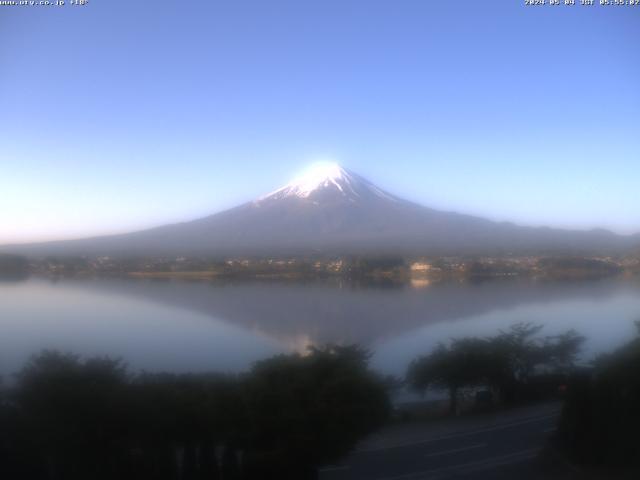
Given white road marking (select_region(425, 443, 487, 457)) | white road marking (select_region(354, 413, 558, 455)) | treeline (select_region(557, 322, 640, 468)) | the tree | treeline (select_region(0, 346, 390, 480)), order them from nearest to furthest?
1. treeline (select_region(0, 346, 390, 480))
2. treeline (select_region(557, 322, 640, 468))
3. white road marking (select_region(425, 443, 487, 457))
4. white road marking (select_region(354, 413, 558, 455))
5. the tree

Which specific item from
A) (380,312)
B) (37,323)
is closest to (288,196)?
(380,312)

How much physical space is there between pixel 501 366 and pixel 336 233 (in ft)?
26.0

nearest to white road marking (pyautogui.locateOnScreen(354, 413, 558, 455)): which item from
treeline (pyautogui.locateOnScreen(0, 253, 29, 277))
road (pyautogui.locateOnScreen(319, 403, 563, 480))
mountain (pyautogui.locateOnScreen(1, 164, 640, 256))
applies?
road (pyautogui.locateOnScreen(319, 403, 563, 480))

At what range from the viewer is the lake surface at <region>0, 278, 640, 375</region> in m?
5.75

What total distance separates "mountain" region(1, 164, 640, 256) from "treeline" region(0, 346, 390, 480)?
575cm

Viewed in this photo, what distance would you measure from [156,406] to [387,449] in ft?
6.41

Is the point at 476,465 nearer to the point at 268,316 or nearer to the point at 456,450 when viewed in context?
the point at 456,450

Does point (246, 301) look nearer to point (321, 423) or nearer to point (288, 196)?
point (321, 423)

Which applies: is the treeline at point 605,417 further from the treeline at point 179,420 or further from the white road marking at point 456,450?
the treeline at point 179,420

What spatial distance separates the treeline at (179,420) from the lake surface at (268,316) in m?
0.54

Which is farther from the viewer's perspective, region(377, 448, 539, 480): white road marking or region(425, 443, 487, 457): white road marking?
region(425, 443, 487, 457): white road marking

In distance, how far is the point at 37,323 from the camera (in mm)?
6203

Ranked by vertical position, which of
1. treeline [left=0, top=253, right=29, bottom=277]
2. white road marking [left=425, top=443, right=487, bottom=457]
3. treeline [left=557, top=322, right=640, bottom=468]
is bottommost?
white road marking [left=425, top=443, right=487, bottom=457]

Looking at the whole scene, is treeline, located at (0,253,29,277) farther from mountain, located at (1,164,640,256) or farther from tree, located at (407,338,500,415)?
tree, located at (407,338,500,415)
